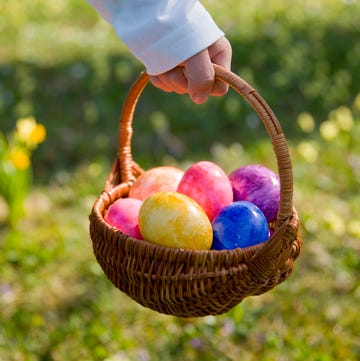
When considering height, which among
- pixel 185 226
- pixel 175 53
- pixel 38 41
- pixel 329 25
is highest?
pixel 175 53

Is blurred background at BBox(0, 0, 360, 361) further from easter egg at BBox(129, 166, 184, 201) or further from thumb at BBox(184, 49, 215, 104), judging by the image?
thumb at BBox(184, 49, 215, 104)

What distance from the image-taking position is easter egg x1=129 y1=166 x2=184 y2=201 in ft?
5.98

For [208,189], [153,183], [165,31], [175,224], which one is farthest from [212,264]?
[165,31]

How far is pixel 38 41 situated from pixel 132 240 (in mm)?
3341

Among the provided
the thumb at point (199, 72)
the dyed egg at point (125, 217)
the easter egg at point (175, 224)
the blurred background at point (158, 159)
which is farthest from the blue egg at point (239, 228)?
the blurred background at point (158, 159)

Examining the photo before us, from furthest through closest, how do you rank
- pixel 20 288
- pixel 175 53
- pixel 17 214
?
pixel 17 214 < pixel 20 288 < pixel 175 53

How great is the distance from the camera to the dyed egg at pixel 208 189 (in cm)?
174

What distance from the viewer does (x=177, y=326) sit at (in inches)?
96.7

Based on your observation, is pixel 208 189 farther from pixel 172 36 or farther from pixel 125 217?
pixel 172 36

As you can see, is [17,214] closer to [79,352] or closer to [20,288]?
[20,288]

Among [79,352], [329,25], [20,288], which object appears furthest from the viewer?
[329,25]

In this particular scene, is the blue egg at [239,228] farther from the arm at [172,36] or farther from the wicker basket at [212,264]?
the arm at [172,36]

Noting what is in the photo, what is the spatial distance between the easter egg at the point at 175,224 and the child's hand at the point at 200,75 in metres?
0.24

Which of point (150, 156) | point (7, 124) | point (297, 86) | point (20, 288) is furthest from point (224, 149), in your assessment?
point (20, 288)
